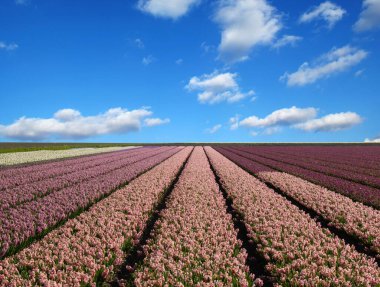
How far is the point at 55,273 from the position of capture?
19.3 ft

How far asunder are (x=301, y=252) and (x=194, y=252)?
7.47ft

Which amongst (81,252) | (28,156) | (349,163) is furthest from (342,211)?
(28,156)

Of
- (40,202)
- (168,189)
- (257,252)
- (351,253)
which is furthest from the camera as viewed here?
(168,189)

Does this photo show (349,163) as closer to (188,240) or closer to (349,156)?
(349,156)

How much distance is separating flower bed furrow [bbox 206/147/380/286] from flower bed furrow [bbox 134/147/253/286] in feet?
2.07

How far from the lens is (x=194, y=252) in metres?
6.94

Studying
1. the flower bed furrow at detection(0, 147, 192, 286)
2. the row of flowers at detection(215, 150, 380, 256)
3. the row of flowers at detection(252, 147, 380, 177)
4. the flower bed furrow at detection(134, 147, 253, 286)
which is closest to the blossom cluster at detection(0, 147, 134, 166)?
the flower bed furrow at detection(0, 147, 192, 286)

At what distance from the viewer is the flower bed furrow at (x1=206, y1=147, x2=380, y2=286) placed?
5891 mm

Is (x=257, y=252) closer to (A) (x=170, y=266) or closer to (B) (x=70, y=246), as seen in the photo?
(A) (x=170, y=266)

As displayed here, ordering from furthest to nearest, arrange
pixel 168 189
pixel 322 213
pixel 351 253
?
1. pixel 168 189
2. pixel 322 213
3. pixel 351 253

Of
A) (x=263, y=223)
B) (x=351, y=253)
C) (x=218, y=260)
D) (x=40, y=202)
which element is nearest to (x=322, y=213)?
(x=263, y=223)

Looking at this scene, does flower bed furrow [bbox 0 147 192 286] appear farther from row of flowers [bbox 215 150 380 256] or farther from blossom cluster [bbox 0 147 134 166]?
blossom cluster [bbox 0 147 134 166]

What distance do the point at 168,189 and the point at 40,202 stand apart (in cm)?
589

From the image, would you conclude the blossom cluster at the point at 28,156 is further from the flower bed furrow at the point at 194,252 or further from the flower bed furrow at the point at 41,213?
the flower bed furrow at the point at 194,252
